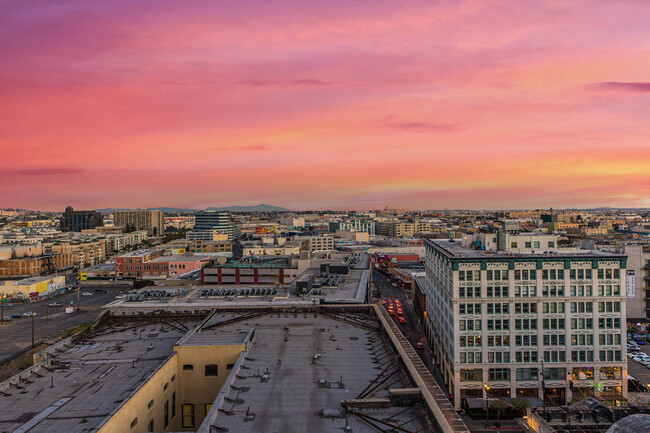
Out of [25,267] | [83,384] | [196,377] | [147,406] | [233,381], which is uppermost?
[233,381]

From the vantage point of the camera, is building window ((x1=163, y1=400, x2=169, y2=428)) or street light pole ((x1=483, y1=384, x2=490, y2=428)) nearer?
building window ((x1=163, y1=400, x2=169, y2=428))

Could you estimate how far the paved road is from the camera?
73.9 meters

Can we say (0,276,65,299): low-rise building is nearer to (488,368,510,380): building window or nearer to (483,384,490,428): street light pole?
(483,384,490,428): street light pole

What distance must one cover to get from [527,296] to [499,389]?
38.3 ft

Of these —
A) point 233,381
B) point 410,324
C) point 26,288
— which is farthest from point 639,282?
point 26,288

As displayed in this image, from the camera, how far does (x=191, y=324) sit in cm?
4403

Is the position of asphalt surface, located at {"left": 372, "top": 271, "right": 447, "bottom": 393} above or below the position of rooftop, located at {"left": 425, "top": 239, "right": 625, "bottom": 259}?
below

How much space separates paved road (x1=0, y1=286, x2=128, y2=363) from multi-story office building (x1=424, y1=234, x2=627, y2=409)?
6871 cm

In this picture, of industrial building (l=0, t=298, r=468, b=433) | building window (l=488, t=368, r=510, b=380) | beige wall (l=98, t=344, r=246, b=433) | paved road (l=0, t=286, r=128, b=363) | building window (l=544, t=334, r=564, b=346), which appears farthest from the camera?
paved road (l=0, t=286, r=128, b=363)

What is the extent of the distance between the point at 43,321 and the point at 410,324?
7966cm

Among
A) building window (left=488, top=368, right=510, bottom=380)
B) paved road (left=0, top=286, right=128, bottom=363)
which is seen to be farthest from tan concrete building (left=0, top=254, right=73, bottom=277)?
building window (left=488, top=368, right=510, bottom=380)

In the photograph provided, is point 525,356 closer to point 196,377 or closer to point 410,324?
point 410,324

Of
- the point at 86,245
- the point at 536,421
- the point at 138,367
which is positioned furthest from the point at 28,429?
the point at 86,245

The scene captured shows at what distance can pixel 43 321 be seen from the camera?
9112 centimetres
